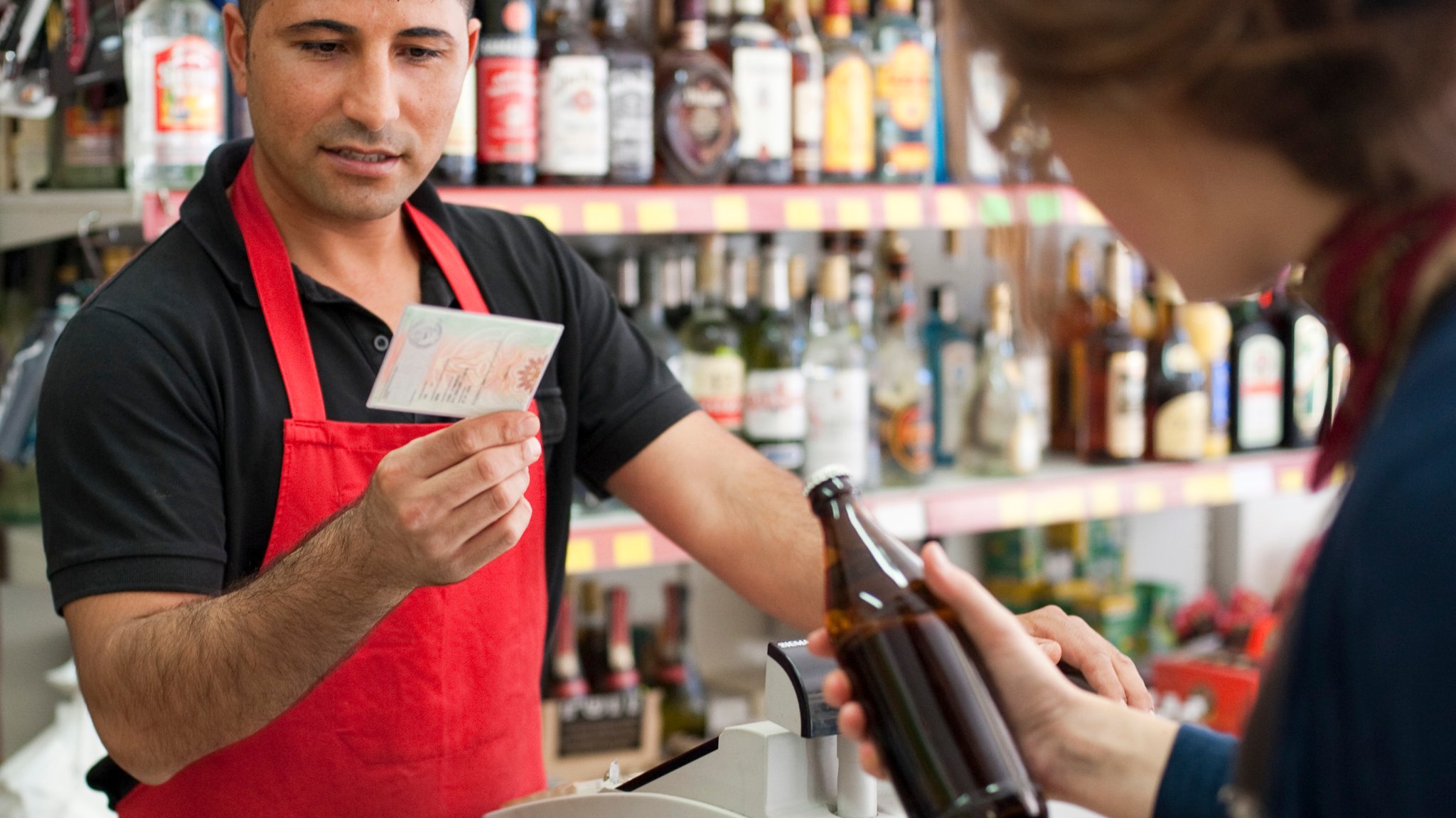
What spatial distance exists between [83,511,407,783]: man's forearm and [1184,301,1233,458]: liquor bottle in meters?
2.27

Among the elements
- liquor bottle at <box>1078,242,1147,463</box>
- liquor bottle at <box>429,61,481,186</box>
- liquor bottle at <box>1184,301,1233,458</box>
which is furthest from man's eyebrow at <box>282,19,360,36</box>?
liquor bottle at <box>1184,301,1233,458</box>

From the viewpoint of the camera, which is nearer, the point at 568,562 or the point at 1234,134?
the point at 1234,134

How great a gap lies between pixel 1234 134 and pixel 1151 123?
41mm

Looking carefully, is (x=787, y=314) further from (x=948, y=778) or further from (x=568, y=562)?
(x=948, y=778)

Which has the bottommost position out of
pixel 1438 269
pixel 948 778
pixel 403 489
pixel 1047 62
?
pixel 948 778

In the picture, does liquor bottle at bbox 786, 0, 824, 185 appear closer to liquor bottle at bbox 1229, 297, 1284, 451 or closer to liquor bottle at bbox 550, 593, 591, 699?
liquor bottle at bbox 550, 593, 591, 699

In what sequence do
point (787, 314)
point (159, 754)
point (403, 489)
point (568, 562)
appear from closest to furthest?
point (403, 489) → point (159, 754) → point (568, 562) → point (787, 314)

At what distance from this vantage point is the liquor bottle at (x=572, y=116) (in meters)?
2.43

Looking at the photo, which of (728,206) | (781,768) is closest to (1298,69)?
(781,768)

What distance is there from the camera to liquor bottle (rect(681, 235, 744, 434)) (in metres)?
2.64

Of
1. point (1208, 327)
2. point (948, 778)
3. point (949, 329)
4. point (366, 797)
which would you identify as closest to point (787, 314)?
point (949, 329)

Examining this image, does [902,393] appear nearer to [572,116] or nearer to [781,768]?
[572,116]

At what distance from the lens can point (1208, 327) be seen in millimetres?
3160

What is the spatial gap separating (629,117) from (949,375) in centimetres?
100
